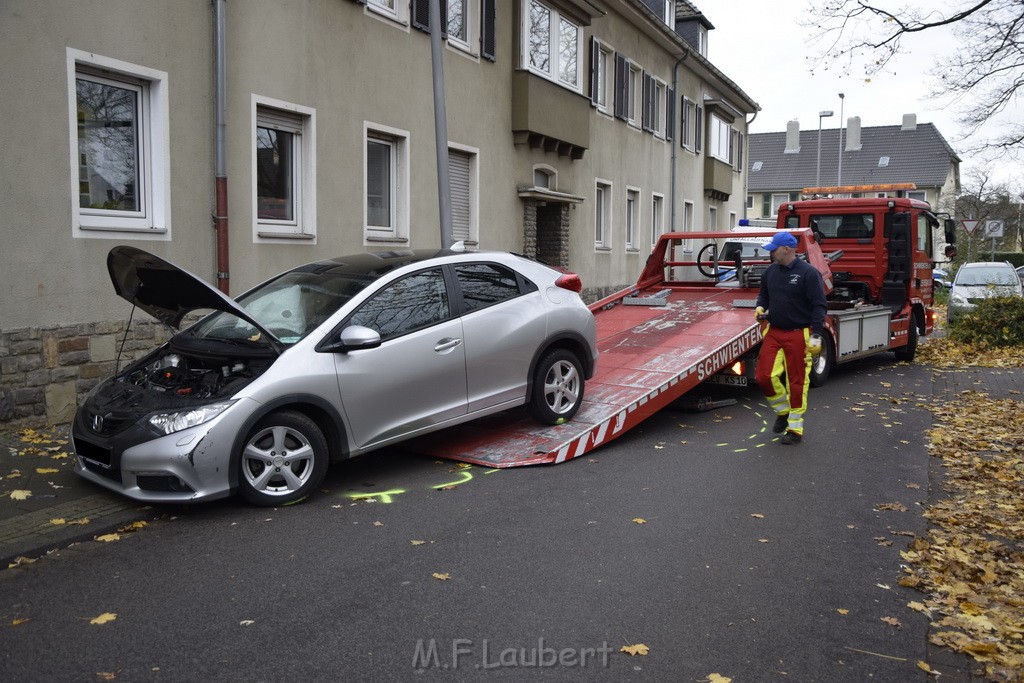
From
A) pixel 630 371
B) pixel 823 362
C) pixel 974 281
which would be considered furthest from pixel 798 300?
pixel 974 281

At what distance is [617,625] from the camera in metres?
4.27

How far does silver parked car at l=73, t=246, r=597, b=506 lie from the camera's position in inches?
230

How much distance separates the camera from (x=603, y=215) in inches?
891

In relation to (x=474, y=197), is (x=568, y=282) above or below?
below

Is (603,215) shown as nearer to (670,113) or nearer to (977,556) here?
(670,113)

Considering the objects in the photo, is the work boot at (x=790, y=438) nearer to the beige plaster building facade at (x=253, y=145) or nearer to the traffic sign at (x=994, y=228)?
the beige plaster building facade at (x=253, y=145)

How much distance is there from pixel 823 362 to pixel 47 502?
382 inches

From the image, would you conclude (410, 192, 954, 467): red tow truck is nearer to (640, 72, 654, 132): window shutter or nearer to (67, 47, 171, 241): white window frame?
(67, 47, 171, 241): white window frame

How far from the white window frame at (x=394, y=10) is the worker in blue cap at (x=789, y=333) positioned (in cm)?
750

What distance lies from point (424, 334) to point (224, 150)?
5.01m

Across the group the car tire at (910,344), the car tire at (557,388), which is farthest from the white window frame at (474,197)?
the car tire at (557,388)

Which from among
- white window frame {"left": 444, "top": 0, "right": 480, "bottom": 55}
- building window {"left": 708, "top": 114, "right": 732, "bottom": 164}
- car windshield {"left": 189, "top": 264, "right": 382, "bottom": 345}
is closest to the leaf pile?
car windshield {"left": 189, "top": 264, "right": 382, "bottom": 345}

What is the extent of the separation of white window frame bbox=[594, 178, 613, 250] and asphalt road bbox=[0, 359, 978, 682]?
604 inches

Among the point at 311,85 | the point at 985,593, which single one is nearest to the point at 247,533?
the point at 985,593
